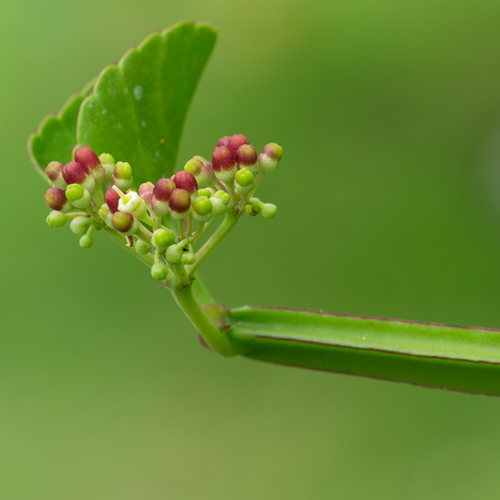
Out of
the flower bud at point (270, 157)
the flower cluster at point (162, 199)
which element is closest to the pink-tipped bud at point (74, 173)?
the flower cluster at point (162, 199)

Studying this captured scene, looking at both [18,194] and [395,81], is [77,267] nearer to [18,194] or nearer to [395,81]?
[18,194]

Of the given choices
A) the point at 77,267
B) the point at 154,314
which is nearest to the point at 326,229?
the point at 154,314

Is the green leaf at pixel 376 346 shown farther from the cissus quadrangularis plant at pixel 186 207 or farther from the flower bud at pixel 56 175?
the flower bud at pixel 56 175

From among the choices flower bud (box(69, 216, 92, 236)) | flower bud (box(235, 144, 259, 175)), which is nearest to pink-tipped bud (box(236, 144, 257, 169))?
flower bud (box(235, 144, 259, 175))

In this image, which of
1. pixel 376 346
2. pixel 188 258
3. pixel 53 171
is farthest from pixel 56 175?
pixel 376 346

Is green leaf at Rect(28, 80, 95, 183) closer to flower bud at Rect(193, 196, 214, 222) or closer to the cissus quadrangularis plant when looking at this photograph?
the cissus quadrangularis plant

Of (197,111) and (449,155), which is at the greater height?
(197,111)

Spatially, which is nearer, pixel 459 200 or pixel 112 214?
pixel 112 214

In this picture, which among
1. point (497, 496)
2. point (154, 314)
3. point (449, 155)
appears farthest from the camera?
point (449, 155)
